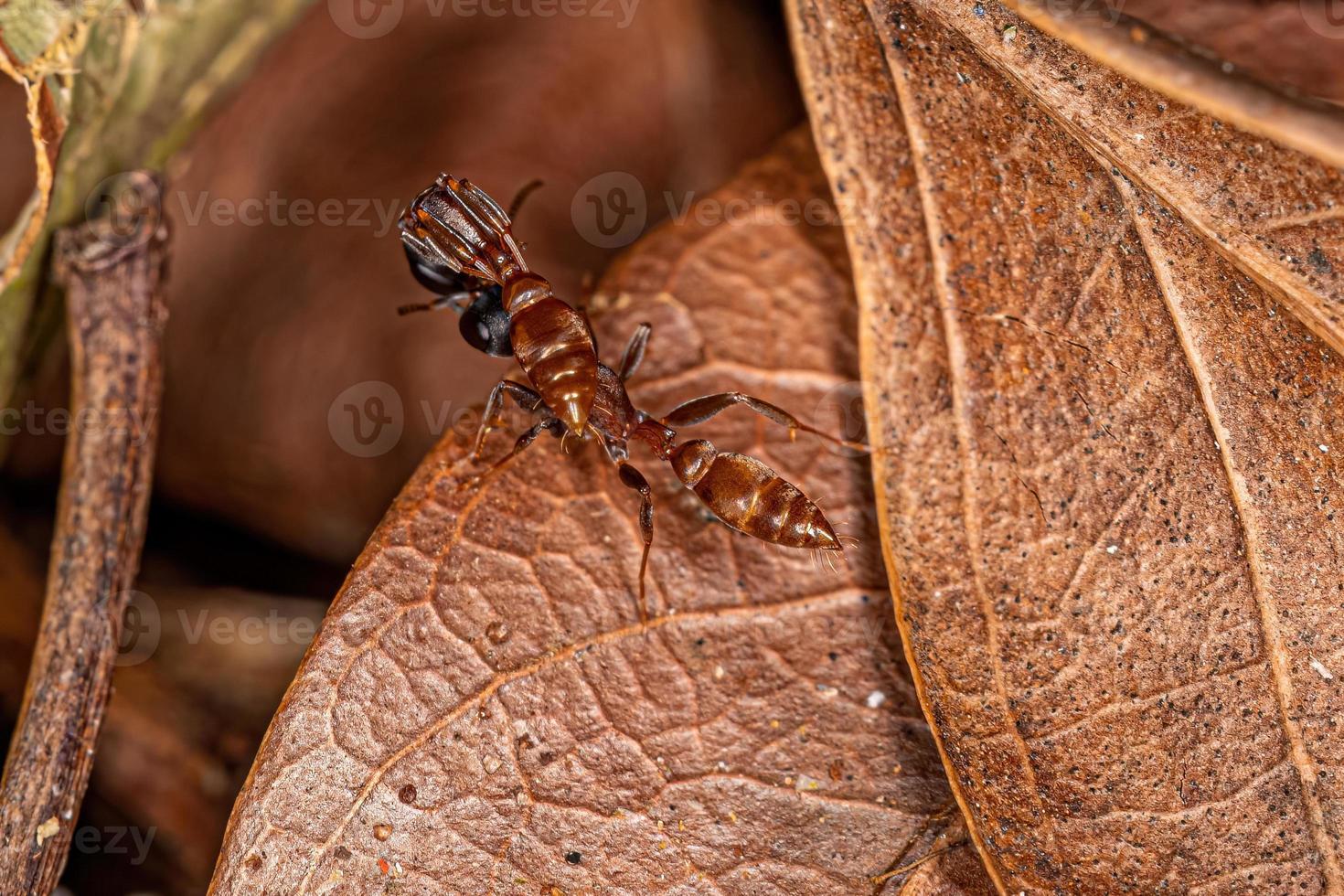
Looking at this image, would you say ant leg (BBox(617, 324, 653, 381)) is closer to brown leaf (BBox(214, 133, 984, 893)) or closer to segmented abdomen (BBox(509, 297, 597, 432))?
segmented abdomen (BBox(509, 297, 597, 432))

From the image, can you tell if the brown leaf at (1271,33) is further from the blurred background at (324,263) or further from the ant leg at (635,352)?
the ant leg at (635,352)

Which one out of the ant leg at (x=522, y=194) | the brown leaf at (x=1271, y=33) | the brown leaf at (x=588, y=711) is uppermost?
the brown leaf at (x=1271, y=33)

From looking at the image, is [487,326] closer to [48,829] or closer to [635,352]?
[635,352]

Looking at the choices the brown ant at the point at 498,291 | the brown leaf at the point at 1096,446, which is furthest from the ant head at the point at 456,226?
the brown leaf at the point at 1096,446

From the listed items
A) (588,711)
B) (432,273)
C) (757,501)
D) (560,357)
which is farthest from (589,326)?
(588,711)

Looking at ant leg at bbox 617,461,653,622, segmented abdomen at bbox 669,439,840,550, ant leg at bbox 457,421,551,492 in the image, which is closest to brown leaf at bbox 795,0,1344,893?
segmented abdomen at bbox 669,439,840,550

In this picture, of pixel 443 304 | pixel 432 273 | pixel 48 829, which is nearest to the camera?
pixel 48 829
